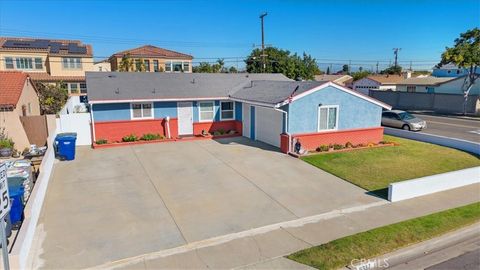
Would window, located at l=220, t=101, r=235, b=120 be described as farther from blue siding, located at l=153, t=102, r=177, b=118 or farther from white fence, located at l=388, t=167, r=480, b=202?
white fence, located at l=388, t=167, r=480, b=202

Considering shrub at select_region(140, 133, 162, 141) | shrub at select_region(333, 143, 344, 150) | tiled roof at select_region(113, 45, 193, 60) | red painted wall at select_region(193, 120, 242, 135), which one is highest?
tiled roof at select_region(113, 45, 193, 60)

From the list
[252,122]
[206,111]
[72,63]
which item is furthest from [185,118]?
[72,63]

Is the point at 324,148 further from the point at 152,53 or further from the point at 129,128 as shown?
the point at 152,53

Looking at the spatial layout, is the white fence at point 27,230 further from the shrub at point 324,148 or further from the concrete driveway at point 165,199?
the shrub at point 324,148

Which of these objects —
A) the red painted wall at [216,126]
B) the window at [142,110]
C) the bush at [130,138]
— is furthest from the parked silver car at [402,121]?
the bush at [130,138]

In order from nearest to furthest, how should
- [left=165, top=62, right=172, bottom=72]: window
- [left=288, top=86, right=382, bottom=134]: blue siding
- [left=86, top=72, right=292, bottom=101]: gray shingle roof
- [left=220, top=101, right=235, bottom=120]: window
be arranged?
[left=288, top=86, right=382, bottom=134]: blue siding
[left=86, top=72, right=292, bottom=101]: gray shingle roof
[left=220, top=101, right=235, bottom=120]: window
[left=165, top=62, right=172, bottom=72]: window

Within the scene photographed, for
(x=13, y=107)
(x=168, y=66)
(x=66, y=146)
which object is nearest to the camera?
(x=66, y=146)

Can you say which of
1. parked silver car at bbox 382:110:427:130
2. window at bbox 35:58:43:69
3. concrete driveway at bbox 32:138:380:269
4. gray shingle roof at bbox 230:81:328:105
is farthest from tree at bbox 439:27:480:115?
window at bbox 35:58:43:69
